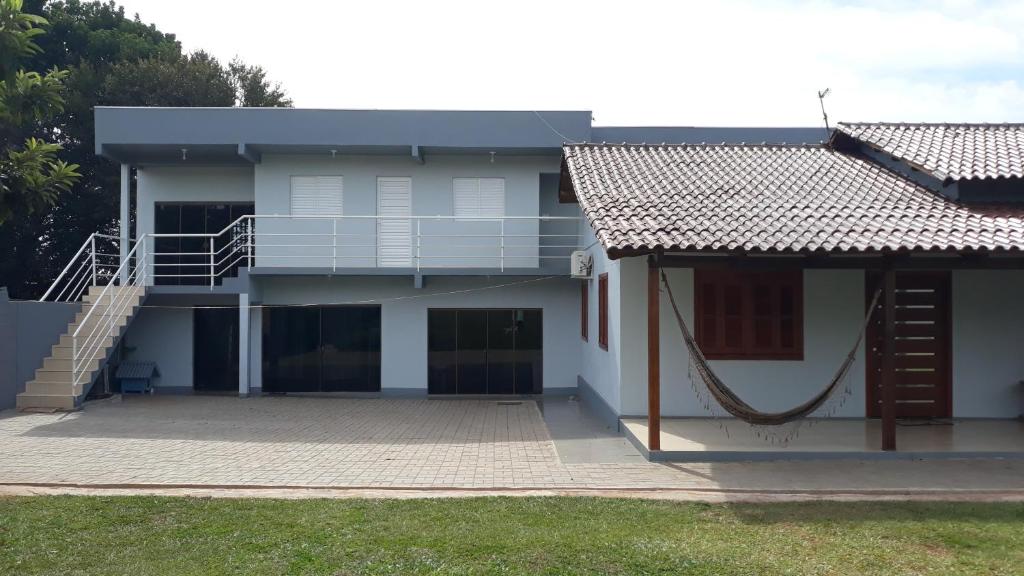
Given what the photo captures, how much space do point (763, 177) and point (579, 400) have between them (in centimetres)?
653

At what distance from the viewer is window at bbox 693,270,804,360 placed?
40.6ft

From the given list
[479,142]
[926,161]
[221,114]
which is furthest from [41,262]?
[926,161]

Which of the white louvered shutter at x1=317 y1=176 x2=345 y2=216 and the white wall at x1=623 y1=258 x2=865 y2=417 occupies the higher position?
the white louvered shutter at x1=317 y1=176 x2=345 y2=216

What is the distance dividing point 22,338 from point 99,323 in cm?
137

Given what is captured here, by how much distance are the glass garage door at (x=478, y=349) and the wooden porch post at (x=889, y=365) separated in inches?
356

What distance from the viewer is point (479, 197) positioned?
18141 mm

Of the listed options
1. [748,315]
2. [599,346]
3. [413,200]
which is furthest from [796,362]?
[413,200]

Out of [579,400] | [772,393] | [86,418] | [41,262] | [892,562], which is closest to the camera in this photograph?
[892,562]

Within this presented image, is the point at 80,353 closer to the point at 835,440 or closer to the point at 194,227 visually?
the point at 194,227

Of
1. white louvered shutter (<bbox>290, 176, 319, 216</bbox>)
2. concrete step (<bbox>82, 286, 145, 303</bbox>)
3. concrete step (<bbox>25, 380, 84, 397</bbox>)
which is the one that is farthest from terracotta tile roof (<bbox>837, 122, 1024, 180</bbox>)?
concrete step (<bbox>25, 380, 84, 397</bbox>)

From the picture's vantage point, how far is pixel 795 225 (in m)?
10.3

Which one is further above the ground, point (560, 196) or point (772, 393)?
point (560, 196)

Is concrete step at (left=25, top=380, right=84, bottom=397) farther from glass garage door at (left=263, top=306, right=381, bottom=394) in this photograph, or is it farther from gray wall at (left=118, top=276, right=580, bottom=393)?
glass garage door at (left=263, top=306, right=381, bottom=394)

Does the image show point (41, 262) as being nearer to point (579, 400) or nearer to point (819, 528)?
point (579, 400)
